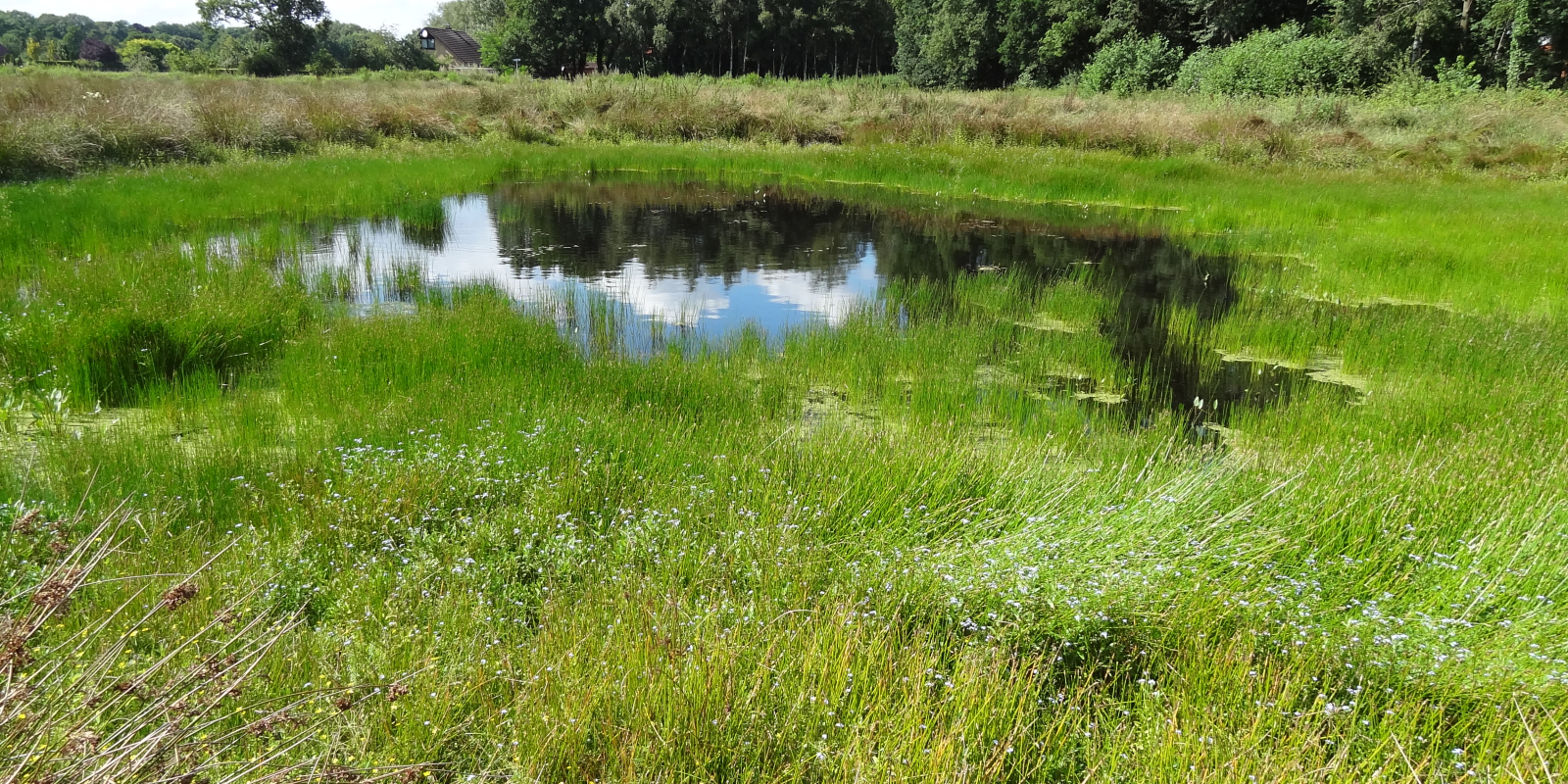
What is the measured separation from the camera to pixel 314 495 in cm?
412

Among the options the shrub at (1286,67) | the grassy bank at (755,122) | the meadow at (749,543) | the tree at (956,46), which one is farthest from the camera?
the tree at (956,46)

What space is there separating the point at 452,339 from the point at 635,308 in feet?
9.51

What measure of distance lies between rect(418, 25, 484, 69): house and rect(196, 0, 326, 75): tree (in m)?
28.1

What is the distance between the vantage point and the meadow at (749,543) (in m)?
2.45

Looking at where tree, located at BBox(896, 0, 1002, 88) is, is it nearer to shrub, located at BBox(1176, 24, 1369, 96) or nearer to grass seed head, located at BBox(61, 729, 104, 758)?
shrub, located at BBox(1176, 24, 1369, 96)

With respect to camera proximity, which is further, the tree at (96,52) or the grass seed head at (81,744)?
the tree at (96,52)

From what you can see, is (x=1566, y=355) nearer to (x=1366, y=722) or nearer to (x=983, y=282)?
(x=983, y=282)

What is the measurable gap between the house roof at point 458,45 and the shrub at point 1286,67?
2743 inches

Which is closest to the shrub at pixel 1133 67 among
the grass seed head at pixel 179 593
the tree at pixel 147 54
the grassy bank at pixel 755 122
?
the grassy bank at pixel 755 122

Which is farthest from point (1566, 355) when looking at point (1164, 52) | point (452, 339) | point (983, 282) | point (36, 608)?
point (1164, 52)

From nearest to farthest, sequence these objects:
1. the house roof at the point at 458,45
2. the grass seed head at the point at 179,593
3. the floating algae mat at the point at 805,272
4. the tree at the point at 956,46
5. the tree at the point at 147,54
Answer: the grass seed head at the point at 179,593 → the floating algae mat at the point at 805,272 → the tree at the point at 956,46 → the tree at the point at 147,54 → the house roof at the point at 458,45

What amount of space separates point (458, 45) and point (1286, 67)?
77591mm

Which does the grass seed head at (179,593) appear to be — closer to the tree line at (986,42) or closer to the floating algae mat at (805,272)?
the floating algae mat at (805,272)

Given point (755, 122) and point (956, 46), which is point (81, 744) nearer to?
point (755, 122)
